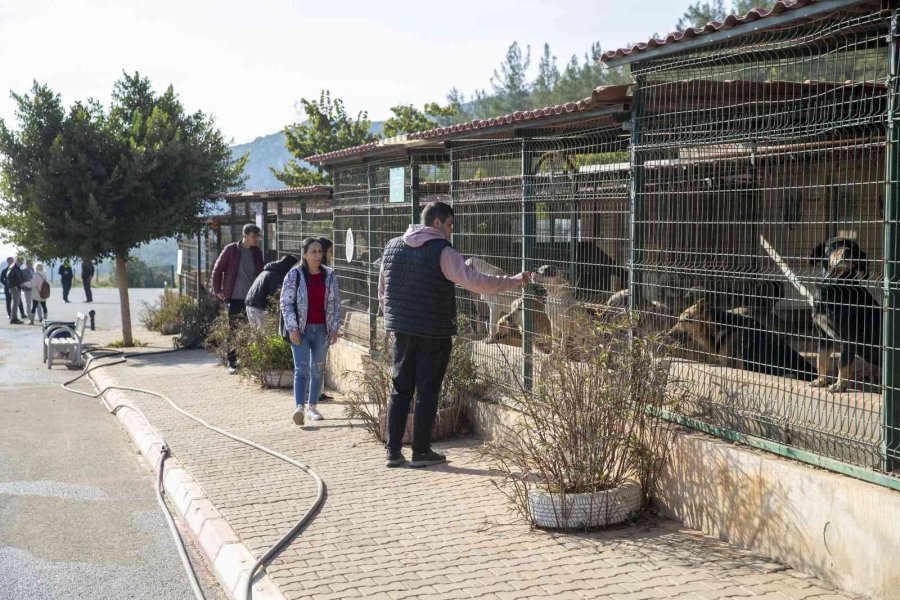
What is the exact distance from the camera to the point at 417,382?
7949 mm

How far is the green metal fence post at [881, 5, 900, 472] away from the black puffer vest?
11.4ft

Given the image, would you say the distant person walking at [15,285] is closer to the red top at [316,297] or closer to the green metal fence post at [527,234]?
the red top at [316,297]

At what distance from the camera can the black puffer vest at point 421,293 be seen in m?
7.66

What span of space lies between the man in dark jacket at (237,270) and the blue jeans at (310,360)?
4.01 metres

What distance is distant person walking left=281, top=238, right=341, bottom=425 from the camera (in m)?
9.84

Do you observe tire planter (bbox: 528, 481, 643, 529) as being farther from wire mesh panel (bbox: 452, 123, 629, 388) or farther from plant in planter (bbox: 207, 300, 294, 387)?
plant in planter (bbox: 207, 300, 294, 387)

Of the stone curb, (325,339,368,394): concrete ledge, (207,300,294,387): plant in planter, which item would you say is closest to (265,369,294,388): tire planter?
(207,300,294,387): plant in planter

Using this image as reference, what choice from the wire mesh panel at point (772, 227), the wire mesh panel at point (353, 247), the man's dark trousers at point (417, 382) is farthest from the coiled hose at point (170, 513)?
the wire mesh panel at point (772, 227)

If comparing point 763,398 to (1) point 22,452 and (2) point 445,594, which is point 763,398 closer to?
(2) point 445,594

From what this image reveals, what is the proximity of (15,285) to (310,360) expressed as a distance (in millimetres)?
18479

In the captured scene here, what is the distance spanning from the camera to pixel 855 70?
5621 millimetres

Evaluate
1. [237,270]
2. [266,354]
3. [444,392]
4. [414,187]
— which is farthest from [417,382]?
[237,270]

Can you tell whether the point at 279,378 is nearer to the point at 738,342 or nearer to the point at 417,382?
the point at 417,382

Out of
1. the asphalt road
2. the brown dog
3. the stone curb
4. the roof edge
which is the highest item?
the roof edge
